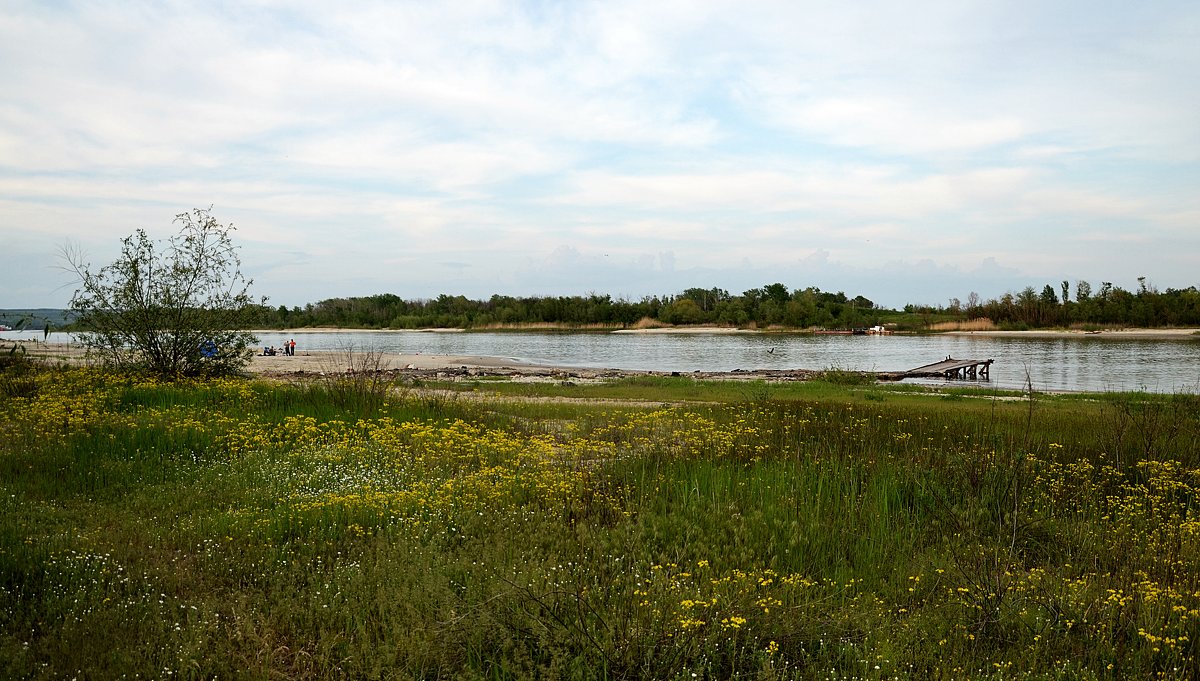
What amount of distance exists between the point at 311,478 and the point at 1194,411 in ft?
50.3

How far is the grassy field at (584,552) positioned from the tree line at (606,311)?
92349mm

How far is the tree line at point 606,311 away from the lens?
334ft

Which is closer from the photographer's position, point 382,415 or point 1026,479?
point 1026,479

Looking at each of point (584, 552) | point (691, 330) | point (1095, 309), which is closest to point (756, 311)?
point (691, 330)

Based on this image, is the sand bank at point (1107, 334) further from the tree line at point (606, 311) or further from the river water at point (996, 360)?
the tree line at point (606, 311)

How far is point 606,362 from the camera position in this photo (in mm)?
46531

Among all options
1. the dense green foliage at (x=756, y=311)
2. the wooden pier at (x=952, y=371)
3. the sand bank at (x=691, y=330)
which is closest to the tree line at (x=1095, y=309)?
the dense green foliage at (x=756, y=311)

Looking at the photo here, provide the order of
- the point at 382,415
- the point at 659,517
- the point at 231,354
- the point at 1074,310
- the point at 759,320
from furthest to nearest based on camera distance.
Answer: the point at 759,320 → the point at 1074,310 → the point at 231,354 → the point at 382,415 → the point at 659,517

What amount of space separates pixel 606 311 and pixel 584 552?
10608 centimetres

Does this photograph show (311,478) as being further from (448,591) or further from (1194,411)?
(1194,411)

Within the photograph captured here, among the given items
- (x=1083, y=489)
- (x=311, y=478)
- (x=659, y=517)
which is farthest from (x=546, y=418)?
(x=1083, y=489)

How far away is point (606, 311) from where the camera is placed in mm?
111625

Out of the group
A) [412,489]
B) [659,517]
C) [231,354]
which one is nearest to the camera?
[659,517]

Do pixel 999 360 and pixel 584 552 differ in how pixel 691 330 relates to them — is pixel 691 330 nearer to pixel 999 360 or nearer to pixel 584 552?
pixel 999 360
